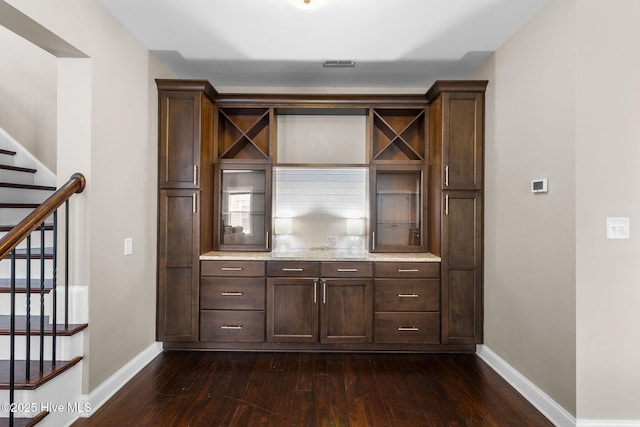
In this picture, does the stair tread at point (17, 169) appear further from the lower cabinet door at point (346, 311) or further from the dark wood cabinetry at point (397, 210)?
the dark wood cabinetry at point (397, 210)

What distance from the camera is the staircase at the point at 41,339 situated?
190 cm

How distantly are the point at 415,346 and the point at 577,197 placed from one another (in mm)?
1956

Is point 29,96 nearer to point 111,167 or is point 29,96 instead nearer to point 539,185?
point 111,167

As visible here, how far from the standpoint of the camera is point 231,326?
133 inches

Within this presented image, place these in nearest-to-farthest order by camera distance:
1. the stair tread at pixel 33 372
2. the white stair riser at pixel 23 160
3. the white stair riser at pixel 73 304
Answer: the stair tread at pixel 33 372 → the white stair riser at pixel 73 304 → the white stair riser at pixel 23 160

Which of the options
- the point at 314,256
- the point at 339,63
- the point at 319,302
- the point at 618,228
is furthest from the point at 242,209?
the point at 618,228

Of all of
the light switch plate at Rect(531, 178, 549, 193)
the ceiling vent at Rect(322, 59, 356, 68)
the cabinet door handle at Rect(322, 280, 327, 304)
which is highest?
the ceiling vent at Rect(322, 59, 356, 68)

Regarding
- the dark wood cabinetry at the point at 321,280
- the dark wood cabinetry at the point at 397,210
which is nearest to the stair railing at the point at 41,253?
the dark wood cabinetry at the point at 321,280

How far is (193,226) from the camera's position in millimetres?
3379

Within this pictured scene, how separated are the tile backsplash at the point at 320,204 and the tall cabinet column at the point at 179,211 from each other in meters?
0.93

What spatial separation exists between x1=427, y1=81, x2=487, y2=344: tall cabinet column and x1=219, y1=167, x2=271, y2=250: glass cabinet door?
1.83m

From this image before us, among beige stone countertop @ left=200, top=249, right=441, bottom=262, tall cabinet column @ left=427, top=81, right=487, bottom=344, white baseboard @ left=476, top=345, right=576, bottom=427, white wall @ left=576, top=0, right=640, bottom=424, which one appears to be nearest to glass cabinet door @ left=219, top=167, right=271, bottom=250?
beige stone countertop @ left=200, top=249, right=441, bottom=262

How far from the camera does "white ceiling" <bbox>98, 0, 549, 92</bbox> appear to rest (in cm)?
254

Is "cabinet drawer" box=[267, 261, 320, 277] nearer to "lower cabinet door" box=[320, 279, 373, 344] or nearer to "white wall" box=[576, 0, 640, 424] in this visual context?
"lower cabinet door" box=[320, 279, 373, 344]
